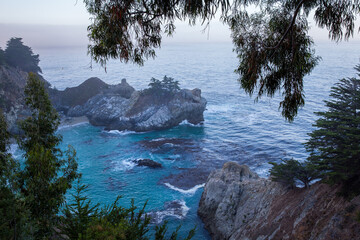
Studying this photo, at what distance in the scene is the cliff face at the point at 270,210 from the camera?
14671 mm

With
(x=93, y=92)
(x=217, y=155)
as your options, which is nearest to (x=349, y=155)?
(x=217, y=155)

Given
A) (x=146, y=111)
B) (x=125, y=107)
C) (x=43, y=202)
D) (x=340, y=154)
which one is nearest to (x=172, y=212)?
(x=340, y=154)

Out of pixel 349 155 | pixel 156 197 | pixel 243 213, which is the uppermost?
pixel 349 155

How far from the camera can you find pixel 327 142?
62.1 ft

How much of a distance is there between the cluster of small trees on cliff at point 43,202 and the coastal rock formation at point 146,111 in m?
48.5

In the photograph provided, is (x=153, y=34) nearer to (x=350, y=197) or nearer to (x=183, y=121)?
(x=350, y=197)

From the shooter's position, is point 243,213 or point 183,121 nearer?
point 243,213

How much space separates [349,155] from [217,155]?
3141 cm

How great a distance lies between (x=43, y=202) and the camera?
1164 centimetres

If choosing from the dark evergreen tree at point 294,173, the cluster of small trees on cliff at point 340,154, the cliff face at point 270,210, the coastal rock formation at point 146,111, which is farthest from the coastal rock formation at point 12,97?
the cluster of small trees on cliff at point 340,154

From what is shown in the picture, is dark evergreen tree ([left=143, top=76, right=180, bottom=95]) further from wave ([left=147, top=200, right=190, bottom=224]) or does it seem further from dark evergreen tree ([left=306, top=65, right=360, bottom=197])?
dark evergreen tree ([left=306, top=65, right=360, bottom=197])

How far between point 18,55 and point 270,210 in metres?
85.0

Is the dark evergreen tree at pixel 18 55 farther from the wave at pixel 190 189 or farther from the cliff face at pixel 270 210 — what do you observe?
the cliff face at pixel 270 210

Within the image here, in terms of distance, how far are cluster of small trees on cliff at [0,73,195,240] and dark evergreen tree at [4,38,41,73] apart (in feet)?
250
